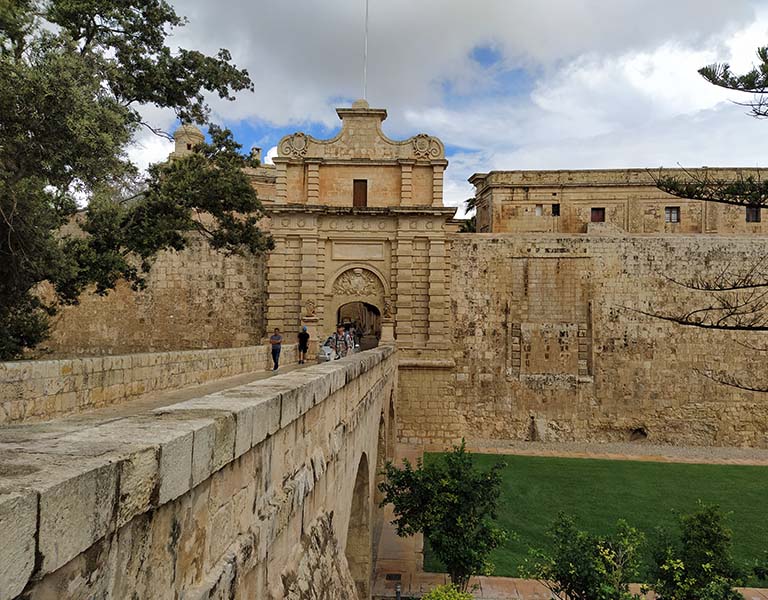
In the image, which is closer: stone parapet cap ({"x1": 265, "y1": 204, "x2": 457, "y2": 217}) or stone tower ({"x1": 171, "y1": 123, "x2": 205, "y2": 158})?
stone parapet cap ({"x1": 265, "y1": 204, "x2": 457, "y2": 217})

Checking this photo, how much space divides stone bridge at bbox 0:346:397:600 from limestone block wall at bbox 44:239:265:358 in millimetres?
15838

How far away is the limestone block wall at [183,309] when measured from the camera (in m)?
19.5

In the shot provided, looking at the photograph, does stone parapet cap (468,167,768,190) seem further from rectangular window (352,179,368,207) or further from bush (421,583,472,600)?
bush (421,583,472,600)

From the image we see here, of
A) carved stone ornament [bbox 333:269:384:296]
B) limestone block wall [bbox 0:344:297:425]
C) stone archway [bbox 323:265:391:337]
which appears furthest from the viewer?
carved stone ornament [bbox 333:269:384:296]

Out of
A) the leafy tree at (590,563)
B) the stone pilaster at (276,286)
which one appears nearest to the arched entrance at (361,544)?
the leafy tree at (590,563)

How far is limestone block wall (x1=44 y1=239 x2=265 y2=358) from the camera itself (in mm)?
19469

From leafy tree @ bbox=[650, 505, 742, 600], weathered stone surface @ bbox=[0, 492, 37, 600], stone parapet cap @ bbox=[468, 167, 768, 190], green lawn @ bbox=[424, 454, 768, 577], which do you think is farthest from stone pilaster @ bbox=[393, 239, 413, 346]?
weathered stone surface @ bbox=[0, 492, 37, 600]

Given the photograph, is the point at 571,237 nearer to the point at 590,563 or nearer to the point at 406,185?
the point at 406,185

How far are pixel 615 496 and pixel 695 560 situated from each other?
6.41m

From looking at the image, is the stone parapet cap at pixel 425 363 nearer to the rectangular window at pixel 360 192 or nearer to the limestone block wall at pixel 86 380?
the rectangular window at pixel 360 192

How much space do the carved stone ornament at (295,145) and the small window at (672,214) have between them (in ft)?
54.5

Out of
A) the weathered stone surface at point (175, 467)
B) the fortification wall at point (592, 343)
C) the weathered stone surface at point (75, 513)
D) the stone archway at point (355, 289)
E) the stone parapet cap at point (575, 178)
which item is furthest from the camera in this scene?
the stone parapet cap at point (575, 178)

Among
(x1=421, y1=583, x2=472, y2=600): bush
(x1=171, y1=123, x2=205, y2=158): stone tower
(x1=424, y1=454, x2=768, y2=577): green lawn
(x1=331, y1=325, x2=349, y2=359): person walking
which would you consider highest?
(x1=171, y1=123, x2=205, y2=158): stone tower

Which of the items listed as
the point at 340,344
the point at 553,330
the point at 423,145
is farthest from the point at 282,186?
the point at 553,330
